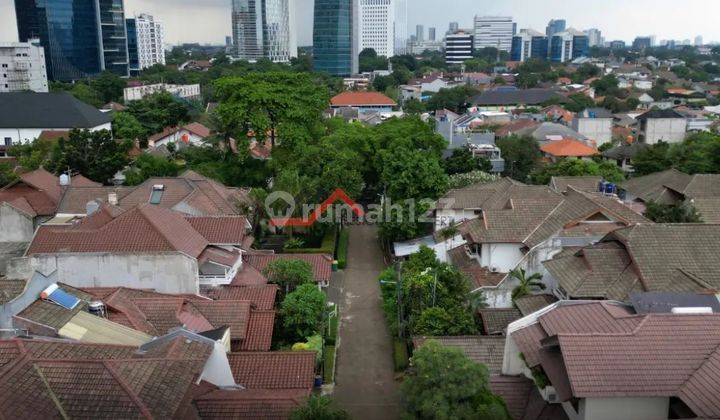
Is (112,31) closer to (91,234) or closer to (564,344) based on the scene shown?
(91,234)

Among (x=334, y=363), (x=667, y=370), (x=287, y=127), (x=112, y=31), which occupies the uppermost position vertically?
(x=112, y=31)

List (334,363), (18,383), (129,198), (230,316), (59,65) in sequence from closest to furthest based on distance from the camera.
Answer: (18,383), (230,316), (334,363), (129,198), (59,65)

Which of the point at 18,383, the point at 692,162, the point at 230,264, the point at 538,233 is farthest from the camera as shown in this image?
the point at 692,162

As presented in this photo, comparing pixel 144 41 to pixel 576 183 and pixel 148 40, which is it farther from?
pixel 576 183

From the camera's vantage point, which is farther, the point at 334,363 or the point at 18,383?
the point at 334,363

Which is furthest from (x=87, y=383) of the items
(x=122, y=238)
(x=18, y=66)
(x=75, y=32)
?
(x=75, y=32)

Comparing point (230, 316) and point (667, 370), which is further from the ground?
point (667, 370)

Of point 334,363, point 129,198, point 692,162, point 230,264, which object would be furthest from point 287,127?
point 692,162
